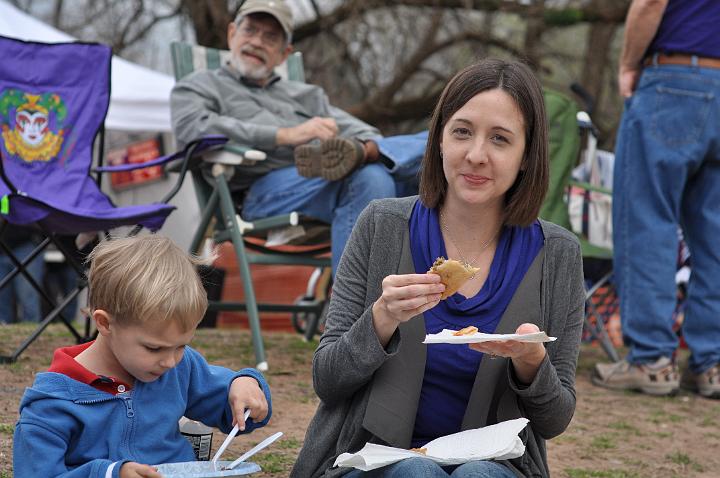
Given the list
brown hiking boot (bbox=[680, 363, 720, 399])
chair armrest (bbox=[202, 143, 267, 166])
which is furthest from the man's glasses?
brown hiking boot (bbox=[680, 363, 720, 399])

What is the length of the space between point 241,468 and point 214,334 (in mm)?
3675

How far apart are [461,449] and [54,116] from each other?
3.32m

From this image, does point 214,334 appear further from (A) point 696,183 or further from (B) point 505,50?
(B) point 505,50

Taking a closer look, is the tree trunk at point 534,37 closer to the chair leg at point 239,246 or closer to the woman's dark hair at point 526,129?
A: the chair leg at point 239,246

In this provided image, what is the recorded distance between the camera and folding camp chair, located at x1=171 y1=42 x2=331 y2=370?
4.20 meters

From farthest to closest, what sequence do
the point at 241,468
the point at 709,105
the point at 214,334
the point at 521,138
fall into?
the point at 214,334 < the point at 709,105 < the point at 521,138 < the point at 241,468

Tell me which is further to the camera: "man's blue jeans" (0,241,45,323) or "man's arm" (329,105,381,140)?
→ "man's blue jeans" (0,241,45,323)

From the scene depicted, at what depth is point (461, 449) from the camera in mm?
1860

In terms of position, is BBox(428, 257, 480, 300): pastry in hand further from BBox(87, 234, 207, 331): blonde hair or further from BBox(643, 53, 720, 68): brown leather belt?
BBox(643, 53, 720, 68): brown leather belt

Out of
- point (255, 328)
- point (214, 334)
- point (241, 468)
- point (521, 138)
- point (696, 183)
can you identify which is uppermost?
point (521, 138)

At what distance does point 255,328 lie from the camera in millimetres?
4086

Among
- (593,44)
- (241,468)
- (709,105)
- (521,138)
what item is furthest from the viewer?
(593,44)

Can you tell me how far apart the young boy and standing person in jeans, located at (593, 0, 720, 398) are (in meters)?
2.72

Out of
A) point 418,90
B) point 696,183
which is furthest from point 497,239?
point 418,90
